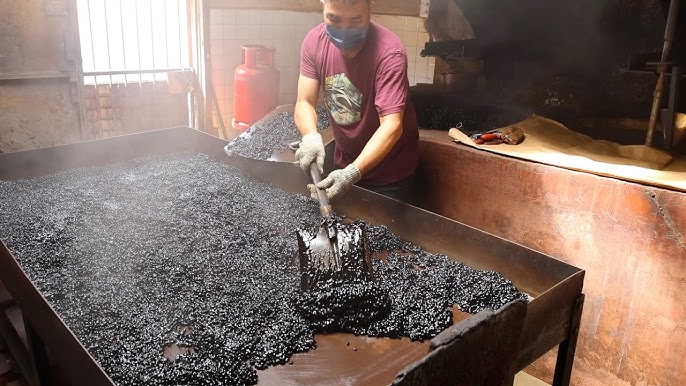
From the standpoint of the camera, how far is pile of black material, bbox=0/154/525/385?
1458mm

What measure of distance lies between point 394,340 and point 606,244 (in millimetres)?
1460

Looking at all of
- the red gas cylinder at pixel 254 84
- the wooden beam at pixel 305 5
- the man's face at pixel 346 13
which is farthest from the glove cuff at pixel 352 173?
the red gas cylinder at pixel 254 84

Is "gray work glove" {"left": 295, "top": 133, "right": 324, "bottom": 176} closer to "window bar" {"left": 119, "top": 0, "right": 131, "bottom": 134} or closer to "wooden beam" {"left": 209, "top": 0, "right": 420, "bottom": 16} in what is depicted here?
"wooden beam" {"left": 209, "top": 0, "right": 420, "bottom": 16}

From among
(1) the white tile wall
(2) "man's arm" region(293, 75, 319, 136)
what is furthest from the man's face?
(1) the white tile wall

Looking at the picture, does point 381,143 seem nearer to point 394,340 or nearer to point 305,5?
point 394,340

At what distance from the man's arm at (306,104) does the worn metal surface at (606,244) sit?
2.88 feet

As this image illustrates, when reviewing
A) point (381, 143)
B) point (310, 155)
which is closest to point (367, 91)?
point (381, 143)

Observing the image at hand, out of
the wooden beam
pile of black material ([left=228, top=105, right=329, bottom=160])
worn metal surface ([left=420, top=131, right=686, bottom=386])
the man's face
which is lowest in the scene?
worn metal surface ([left=420, top=131, right=686, bottom=386])

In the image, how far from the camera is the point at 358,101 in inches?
104

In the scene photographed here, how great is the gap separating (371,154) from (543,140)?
126cm

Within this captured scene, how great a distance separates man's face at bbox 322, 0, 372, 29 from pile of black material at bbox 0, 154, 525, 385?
2.90ft

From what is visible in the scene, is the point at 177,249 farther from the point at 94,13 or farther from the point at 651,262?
the point at 94,13

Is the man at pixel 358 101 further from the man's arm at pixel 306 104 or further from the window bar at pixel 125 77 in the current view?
the window bar at pixel 125 77

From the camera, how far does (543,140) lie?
3.00m
